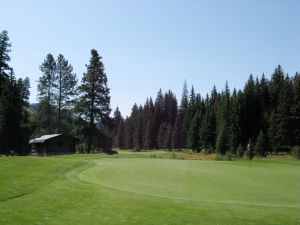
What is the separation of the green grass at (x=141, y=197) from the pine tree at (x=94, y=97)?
45.3 meters

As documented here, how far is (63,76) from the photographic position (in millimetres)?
84188

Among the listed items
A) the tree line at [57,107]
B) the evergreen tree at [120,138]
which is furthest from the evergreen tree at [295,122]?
the evergreen tree at [120,138]

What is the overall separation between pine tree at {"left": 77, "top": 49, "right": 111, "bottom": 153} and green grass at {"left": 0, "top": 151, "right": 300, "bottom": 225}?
149 ft

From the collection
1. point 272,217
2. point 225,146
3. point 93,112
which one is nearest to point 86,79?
point 93,112

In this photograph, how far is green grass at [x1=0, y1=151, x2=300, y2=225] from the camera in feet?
39.9

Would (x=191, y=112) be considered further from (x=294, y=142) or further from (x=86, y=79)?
(x=86, y=79)

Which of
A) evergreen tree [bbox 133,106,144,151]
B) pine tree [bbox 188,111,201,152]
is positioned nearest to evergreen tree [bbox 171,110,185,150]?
evergreen tree [bbox 133,106,144,151]

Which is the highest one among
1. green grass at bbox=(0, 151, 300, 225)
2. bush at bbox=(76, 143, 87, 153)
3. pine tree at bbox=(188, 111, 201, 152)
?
pine tree at bbox=(188, 111, 201, 152)

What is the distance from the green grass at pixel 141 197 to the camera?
12156mm

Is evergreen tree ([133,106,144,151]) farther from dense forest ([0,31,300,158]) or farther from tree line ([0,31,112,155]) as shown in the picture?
tree line ([0,31,112,155])

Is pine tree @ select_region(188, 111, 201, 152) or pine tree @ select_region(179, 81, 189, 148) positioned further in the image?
pine tree @ select_region(179, 81, 189, 148)

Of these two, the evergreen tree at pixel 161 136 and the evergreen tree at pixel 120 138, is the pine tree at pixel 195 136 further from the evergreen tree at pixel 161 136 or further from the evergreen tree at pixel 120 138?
the evergreen tree at pixel 120 138

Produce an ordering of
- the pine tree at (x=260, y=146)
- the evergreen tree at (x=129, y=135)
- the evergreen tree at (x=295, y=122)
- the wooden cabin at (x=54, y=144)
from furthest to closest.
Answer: the evergreen tree at (x=129, y=135) → the evergreen tree at (x=295, y=122) → the pine tree at (x=260, y=146) → the wooden cabin at (x=54, y=144)

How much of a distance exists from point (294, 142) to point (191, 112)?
4476 centimetres
